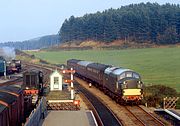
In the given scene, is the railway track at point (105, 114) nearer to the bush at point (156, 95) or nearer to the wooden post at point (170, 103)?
the bush at point (156, 95)

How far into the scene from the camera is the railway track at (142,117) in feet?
83.1

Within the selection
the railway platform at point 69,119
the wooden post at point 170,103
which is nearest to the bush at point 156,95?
the wooden post at point 170,103

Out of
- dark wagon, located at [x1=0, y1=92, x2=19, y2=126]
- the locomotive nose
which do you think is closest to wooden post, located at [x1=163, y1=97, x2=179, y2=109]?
the locomotive nose

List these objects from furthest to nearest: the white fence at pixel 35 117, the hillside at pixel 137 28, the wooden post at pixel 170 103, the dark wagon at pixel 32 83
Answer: the hillside at pixel 137 28, the dark wagon at pixel 32 83, the wooden post at pixel 170 103, the white fence at pixel 35 117

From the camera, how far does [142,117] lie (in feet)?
90.6

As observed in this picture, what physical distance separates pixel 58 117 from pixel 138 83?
9.33 m

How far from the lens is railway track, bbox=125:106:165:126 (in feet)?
83.1

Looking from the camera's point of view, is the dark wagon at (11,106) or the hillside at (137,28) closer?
the dark wagon at (11,106)

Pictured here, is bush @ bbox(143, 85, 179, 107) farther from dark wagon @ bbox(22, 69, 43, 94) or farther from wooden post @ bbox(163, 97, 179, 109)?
dark wagon @ bbox(22, 69, 43, 94)

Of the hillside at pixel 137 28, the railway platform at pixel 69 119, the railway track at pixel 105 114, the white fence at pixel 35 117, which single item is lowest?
the railway track at pixel 105 114

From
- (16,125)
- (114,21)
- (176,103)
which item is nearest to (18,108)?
(16,125)

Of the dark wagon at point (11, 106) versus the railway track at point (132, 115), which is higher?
the dark wagon at point (11, 106)

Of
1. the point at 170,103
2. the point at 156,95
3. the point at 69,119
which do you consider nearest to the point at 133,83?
the point at 170,103

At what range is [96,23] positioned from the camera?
625 feet
